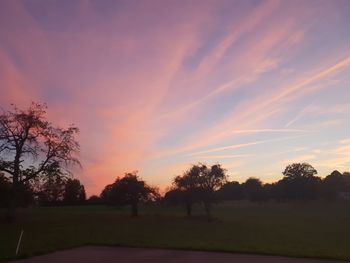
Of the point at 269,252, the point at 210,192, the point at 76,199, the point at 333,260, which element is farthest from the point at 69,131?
the point at 76,199

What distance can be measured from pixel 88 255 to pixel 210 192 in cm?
4754

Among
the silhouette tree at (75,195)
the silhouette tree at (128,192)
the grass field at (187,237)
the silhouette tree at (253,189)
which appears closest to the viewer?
the grass field at (187,237)

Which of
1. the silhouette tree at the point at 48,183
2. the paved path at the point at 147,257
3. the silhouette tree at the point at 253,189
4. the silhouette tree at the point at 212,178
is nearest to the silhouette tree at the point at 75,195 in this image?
the silhouette tree at the point at 253,189

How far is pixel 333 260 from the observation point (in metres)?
17.2

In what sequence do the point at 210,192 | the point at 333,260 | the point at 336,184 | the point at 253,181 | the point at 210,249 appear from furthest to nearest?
the point at 253,181
the point at 336,184
the point at 210,192
the point at 210,249
the point at 333,260

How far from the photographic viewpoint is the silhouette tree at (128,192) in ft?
204

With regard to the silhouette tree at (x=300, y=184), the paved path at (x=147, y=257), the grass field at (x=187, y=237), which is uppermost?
the silhouette tree at (x=300, y=184)

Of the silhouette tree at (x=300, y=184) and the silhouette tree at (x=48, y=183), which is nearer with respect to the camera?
the silhouette tree at (x=48, y=183)

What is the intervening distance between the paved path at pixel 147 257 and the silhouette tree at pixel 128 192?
42097 millimetres

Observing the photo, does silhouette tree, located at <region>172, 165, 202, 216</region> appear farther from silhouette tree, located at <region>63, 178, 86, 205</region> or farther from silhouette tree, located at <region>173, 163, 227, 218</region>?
silhouette tree, located at <region>63, 178, 86, 205</region>

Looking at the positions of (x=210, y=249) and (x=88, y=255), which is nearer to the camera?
(x=88, y=255)

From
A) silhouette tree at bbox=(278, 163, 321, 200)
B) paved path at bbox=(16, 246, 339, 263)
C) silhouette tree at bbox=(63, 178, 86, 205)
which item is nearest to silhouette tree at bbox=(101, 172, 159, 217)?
paved path at bbox=(16, 246, 339, 263)

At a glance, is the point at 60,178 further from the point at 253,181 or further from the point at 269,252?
the point at 253,181

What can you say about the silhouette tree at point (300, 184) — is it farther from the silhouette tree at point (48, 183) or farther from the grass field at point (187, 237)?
the silhouette tree at point (48, 183)
